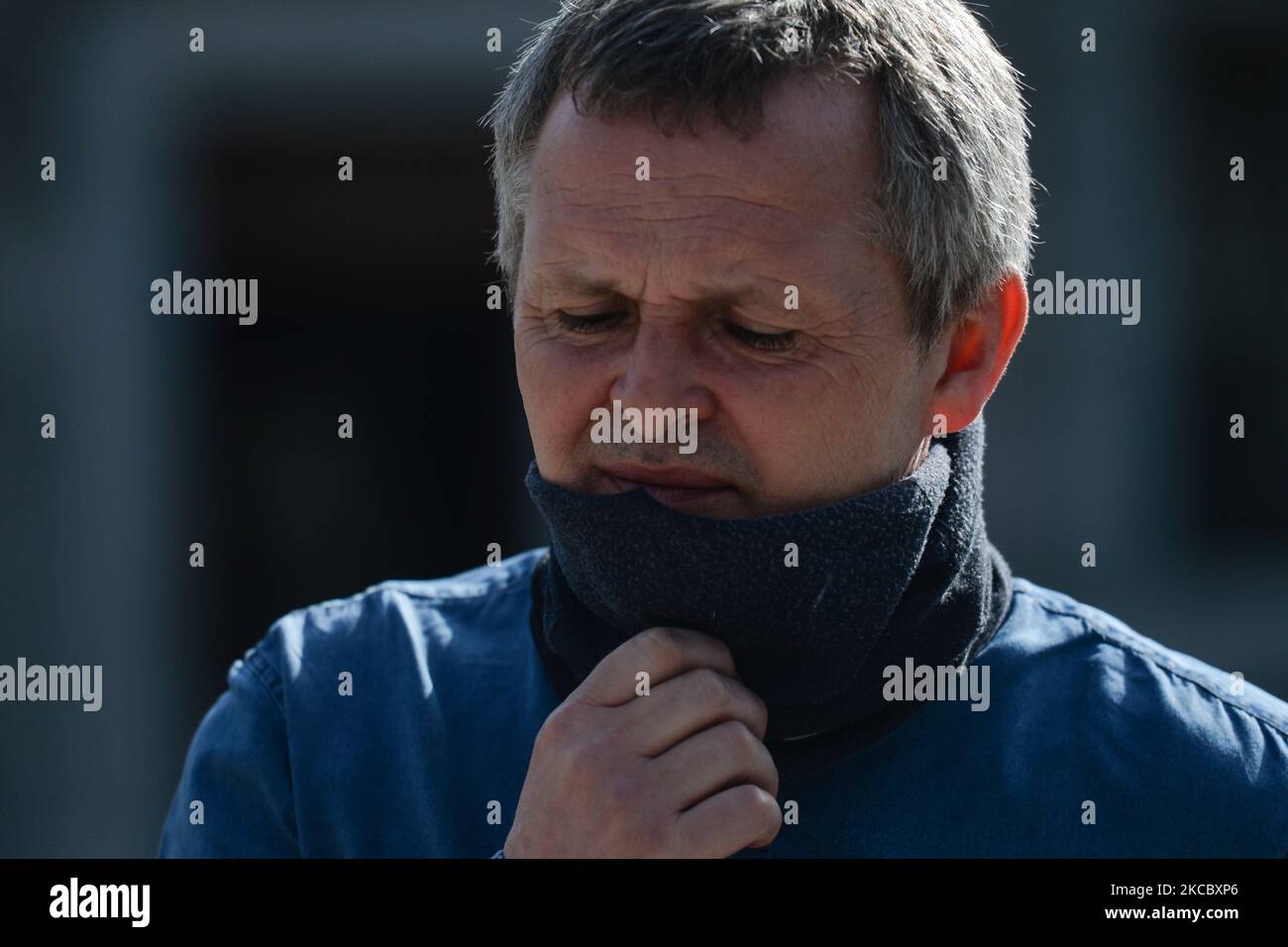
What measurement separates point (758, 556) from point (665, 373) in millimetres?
242

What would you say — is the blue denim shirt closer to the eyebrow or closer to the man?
the man

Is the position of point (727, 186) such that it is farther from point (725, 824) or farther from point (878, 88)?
point (725, 824)

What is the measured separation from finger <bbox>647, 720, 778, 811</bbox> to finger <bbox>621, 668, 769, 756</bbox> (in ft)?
0.04

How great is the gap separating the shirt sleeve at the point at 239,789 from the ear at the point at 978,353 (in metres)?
1.02

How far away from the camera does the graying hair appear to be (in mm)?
1785

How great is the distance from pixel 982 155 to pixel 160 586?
4.04 m

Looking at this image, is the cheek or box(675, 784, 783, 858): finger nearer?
box(675, 784, 783, 858): finger

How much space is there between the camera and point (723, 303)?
5.85 feet

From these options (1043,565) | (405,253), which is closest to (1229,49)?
(1043,565)

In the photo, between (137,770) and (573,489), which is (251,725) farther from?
(137,770)

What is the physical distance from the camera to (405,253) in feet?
18.2

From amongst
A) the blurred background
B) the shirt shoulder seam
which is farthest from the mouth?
the blurred background

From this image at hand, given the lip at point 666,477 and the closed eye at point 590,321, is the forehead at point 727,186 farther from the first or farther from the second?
the lip at point 666,477

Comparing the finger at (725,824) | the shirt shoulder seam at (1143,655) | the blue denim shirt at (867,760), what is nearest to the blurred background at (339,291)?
the shirt shoulder seam at (1143,655)
